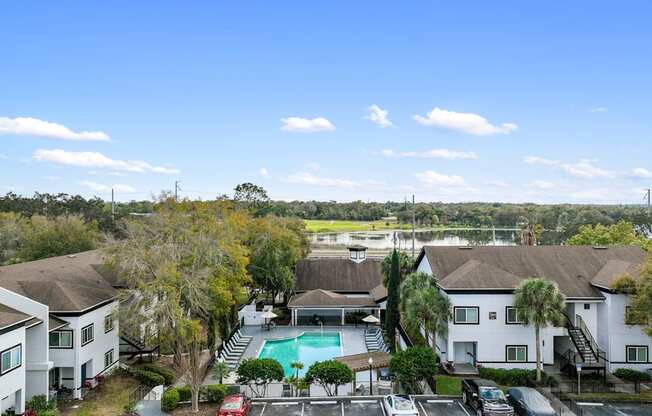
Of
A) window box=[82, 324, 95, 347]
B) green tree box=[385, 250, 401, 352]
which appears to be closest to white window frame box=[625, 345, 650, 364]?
green tree box=[385, 250, 401, 352]

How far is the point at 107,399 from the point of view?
84.3 ft

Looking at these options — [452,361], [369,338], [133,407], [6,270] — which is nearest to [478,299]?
[452,361]

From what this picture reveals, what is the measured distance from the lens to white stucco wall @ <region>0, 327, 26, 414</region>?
67.6ft

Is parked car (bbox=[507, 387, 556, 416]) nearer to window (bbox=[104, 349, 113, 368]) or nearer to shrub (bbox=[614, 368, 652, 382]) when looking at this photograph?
shrub (bbox=[614, 368, 652, 382])

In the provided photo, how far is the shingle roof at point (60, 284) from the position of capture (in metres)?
26.3

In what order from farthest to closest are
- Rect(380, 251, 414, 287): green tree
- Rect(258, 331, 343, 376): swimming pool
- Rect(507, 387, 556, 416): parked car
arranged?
Rect(380, 251, 414, 287): green tree, Rect(258, 331, 343, 376): swimming pool, Rect(507, 387, 556, 416): parked car

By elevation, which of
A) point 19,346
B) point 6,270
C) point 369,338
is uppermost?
point 6,270

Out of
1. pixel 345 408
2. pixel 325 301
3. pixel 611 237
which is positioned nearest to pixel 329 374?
pixel 345 408

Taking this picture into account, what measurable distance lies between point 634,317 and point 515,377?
22.8ft

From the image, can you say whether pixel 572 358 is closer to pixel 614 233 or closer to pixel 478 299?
pixel 478 299

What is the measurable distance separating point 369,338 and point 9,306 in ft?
77.5

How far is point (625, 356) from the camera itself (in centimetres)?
2752

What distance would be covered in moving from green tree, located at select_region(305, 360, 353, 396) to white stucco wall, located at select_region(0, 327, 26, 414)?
1270 centimetres

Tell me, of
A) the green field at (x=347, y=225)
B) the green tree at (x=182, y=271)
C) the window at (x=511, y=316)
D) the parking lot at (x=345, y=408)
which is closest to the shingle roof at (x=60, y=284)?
the green tree at (x=182, y=271)
